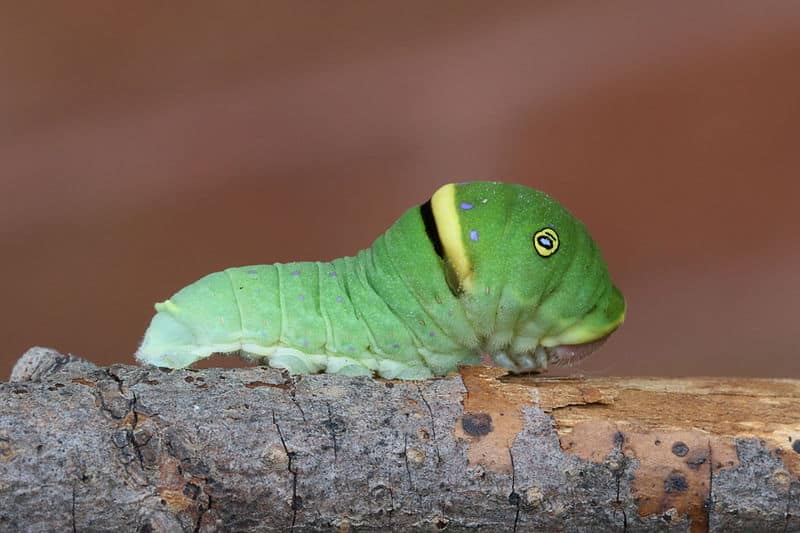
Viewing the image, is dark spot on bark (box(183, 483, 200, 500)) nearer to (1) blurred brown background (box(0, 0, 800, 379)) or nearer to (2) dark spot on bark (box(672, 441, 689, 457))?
(2) dark spot on bark (box(672, 441, 689, 457))

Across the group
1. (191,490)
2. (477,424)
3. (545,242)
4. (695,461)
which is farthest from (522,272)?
(191,490)

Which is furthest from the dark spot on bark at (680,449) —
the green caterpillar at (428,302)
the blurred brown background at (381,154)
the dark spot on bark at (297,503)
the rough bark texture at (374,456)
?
the blurred brown background at (381,154)

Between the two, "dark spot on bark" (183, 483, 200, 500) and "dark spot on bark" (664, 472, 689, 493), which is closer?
"dark spot on bark" (183, 483, 200, 500)

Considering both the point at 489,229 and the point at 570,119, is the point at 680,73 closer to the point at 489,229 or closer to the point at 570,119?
the point at 570,119

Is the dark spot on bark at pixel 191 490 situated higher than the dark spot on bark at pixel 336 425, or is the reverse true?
the dark spot on bark at pixel 336 425

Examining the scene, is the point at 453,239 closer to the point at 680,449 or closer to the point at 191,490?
the point at 680,449

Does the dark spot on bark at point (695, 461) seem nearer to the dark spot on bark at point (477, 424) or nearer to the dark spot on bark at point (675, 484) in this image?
the dark spot on bark at point (675, 484)

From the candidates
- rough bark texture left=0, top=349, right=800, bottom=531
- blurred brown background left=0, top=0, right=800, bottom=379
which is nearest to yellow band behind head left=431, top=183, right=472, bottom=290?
rough bark texture left=0, top=349, right=800, bottom=531
